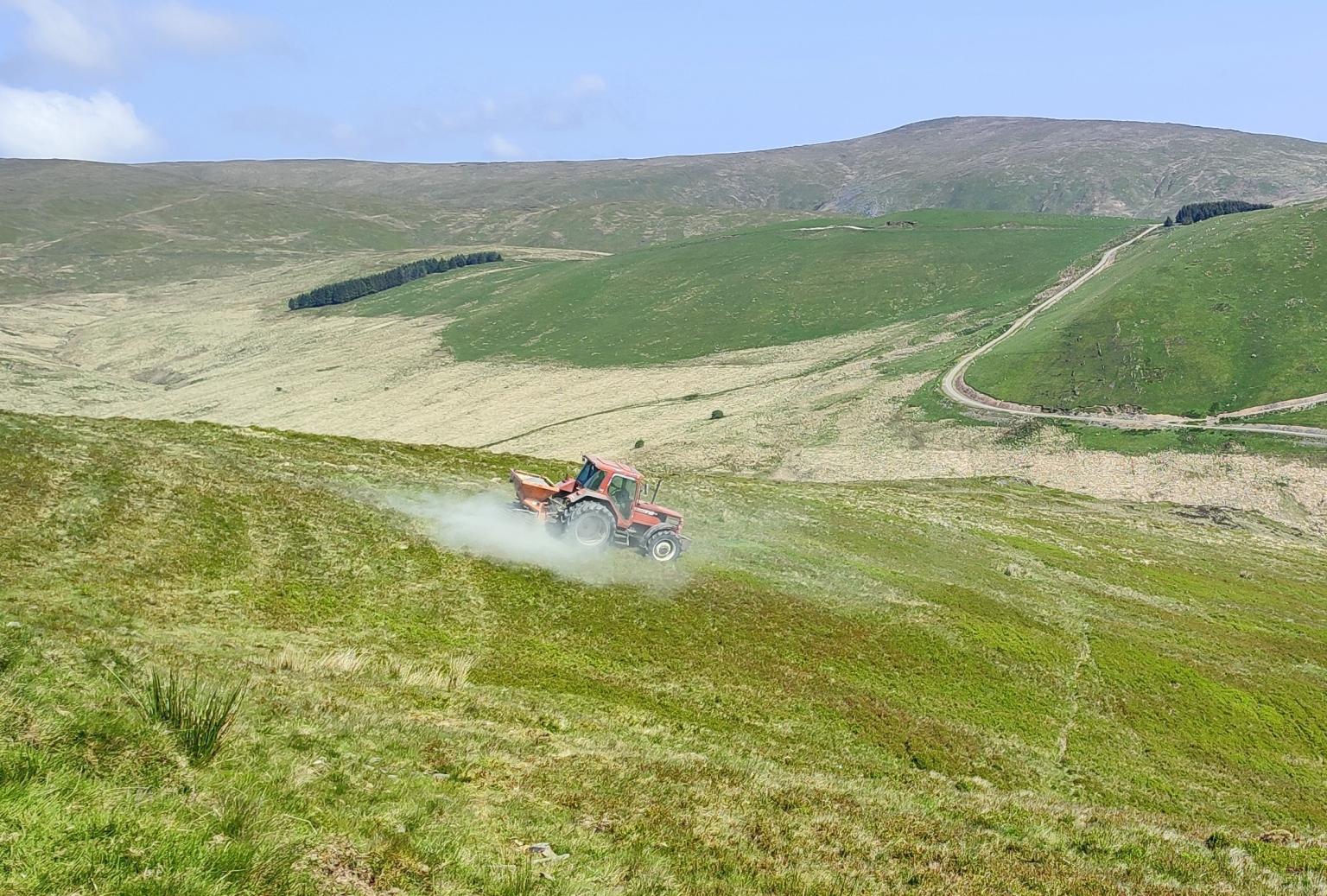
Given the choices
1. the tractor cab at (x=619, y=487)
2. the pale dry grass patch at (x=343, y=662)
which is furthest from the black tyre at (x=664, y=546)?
the pale dry grass patch at (x=343, y=662)

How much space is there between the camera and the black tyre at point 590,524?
99.4ft

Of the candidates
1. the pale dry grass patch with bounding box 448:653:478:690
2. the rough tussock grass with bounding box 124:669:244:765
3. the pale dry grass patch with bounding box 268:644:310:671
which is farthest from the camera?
the pale dry grass patch with bounding box 448:653:478:690

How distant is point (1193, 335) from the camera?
111500 mm

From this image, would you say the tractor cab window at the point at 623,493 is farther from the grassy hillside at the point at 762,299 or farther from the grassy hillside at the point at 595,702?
the grassy hillside at the point at 762,299

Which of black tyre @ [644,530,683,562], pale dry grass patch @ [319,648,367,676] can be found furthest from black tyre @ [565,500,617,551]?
pale dry grass patch @ [319,648,367,676]

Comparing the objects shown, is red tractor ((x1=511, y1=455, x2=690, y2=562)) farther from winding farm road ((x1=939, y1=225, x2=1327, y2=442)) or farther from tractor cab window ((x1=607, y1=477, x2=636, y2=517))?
winding farm road ((x1=939, y1=225, x2=1327, y2=442))

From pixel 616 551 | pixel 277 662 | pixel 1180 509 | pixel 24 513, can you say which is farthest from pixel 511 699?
pixel 1180 509

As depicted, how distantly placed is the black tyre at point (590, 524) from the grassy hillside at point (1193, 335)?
295ft

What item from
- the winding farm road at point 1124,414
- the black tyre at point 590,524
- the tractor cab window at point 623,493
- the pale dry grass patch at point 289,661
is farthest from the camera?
the winding farm road at point 1124,414

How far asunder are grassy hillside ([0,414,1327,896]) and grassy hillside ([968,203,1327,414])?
2656 inches

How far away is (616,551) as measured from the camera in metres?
30.9

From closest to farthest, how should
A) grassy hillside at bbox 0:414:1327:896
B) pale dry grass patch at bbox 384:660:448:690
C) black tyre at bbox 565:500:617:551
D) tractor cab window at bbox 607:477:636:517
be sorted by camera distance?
grassy hillside at bbox 0:414:1327:896 < pale dry grass patch at bbox 384:660:448:690 < black tyre at bbox 565:500:617:551 < tractor cab window at bbox 607:477:636:517

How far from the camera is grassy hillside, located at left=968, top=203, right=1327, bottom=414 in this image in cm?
10038

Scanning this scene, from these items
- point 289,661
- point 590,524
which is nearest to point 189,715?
point 289,661
